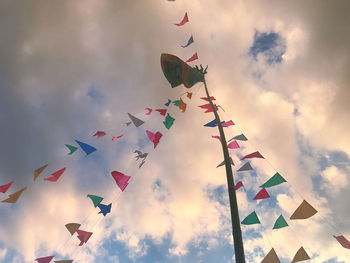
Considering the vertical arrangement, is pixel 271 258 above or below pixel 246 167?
below

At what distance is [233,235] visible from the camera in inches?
210

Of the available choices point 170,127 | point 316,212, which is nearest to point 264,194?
point 316,212

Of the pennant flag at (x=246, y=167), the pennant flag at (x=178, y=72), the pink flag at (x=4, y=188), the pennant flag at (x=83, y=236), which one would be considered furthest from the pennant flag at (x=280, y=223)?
the pink flag at (x=4, y=188)

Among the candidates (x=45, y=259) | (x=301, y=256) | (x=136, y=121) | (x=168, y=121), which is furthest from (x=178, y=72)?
(x=45, y=259)

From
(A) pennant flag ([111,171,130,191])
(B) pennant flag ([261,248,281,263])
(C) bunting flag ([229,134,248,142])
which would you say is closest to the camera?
(B) pennant flag ([261,248,281,263])

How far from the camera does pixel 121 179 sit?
8.05 metres

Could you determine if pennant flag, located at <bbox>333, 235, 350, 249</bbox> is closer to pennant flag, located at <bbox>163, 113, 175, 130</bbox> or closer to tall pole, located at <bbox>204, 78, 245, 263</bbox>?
tall pole, located at <bbox>204, 78, 245, 263</bbox>

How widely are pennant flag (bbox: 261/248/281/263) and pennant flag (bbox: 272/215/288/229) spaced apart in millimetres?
958

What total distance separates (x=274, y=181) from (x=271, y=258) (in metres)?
2.33

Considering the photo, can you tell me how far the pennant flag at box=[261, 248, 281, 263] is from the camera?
5.92 metres

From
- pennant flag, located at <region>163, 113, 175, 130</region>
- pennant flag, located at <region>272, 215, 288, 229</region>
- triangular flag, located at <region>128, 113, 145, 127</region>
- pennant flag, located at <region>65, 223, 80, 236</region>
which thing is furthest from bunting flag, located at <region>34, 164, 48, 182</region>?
pennant flag, located at <region>272, 215, 288, 229</region>

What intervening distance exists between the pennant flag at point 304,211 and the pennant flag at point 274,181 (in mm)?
901

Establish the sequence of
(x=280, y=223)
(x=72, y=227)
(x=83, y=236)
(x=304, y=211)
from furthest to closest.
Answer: (x=83, y=236), (x=72, y=227), (x=280, y=223), (x=304, y=211)

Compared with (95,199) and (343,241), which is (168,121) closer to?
(95,199)
